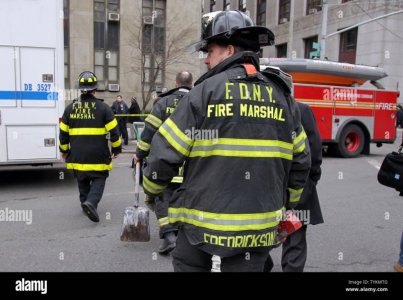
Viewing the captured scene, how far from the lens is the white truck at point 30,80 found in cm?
750

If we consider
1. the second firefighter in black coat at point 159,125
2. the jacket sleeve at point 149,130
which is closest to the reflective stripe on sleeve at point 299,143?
the second firefighter in black coat at point 159,125

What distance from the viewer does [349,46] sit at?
3069cm

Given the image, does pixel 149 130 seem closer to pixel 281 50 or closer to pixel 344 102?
pixel 344 102

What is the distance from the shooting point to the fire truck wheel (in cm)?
1323

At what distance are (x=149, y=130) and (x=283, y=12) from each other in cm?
3576

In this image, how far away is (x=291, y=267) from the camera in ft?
12.1

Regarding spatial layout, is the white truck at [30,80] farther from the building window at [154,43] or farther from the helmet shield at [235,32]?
the building window at [154,43]

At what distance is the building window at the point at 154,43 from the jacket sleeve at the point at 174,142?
80.7 feet

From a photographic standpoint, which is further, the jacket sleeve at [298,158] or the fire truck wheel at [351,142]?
the fire truck wheel at [351,142]

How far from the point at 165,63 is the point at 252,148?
83.4ft

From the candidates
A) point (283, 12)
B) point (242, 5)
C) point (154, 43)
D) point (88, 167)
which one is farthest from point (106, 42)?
point (88, 167)

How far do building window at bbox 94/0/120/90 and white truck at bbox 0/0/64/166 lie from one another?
19232mm

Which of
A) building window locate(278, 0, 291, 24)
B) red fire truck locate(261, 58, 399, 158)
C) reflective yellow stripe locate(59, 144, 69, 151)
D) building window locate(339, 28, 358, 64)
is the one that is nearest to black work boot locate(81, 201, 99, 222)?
reflective yellow stripe locate(59, 144, 69, 151)

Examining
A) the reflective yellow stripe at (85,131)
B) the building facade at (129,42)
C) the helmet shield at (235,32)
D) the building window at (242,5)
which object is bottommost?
the reflective yellow stripe at (85,131)
